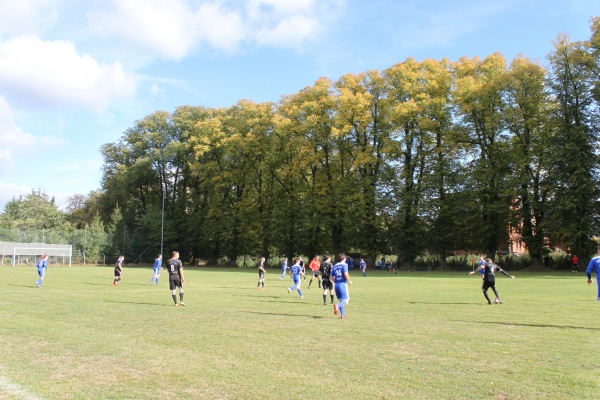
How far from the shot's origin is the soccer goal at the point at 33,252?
57.9 m

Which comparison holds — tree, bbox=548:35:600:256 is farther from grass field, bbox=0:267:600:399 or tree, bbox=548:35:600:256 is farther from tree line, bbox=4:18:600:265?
grass field, bbox=0:267:600:399

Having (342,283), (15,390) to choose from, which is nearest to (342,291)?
(342,283)

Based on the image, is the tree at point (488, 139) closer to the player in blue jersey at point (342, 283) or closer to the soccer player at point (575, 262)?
the soccer player at point (575, 262)

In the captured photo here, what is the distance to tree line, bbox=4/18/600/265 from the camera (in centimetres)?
4403

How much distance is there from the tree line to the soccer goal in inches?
448

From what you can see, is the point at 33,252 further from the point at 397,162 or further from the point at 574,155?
the point at 574,155

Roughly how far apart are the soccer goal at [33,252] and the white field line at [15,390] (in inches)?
2217

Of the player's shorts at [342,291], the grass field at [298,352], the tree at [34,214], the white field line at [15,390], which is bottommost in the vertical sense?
the grass field at [298,352]

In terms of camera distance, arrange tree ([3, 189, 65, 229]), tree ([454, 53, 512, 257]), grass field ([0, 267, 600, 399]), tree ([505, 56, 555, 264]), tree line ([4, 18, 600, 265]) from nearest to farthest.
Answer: grass field ([0, 267, 600, 399]) < tree line ([4, 18, 600, 265]) < tree ([505, 56, 555, 264]) < tree ([454, 53, 512, 257]) < tree ([3, 189, 65, 229])

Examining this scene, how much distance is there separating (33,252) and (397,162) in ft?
147

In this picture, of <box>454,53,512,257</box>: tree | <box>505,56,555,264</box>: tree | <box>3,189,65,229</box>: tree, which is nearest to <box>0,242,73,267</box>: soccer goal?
<box>3,189,65,229</box>: tree

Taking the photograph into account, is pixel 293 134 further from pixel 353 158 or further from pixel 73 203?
pixel 73 203

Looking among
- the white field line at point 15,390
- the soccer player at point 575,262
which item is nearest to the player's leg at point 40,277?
the white field line at point 15,390

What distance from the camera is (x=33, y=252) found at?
195ft
